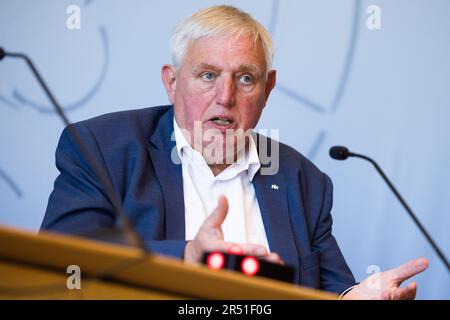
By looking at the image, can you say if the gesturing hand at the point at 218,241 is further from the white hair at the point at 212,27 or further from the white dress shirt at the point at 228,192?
the white hair at the point at 212,27

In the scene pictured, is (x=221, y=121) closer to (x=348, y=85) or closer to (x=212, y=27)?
(x=212, y=27)

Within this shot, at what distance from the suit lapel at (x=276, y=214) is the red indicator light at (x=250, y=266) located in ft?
2.75

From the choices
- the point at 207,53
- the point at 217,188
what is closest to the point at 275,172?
the point at 217,188

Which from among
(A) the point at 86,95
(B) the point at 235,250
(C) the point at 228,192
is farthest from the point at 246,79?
(B) the point at 235,250

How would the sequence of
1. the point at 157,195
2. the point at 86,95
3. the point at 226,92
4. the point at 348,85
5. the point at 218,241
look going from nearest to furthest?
the point at 218,241
the point at 157,195
the point at 226,92
the point at 86,95
the point at 348,85

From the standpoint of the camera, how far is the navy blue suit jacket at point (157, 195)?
2.11 metres

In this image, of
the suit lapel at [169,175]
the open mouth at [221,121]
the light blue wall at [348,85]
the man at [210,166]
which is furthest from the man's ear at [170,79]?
the light blue wall at [348,85]

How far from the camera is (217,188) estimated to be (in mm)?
2381

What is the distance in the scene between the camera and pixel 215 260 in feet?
4.50

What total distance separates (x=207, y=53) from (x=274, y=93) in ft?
2.59

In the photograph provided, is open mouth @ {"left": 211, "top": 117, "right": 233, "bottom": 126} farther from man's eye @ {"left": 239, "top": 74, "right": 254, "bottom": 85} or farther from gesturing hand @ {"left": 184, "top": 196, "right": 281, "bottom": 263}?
gesturing hand @ {"left": 184, "top": 196, "right": 281, "bottom": 263}

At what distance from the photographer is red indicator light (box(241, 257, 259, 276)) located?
1.37m

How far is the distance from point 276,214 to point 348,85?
39.7 inches

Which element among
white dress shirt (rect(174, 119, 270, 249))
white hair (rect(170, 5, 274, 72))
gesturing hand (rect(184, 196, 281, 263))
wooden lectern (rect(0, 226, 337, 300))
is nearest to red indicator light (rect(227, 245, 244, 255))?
gesturing hand (rect(184, 196, 281, 263))
